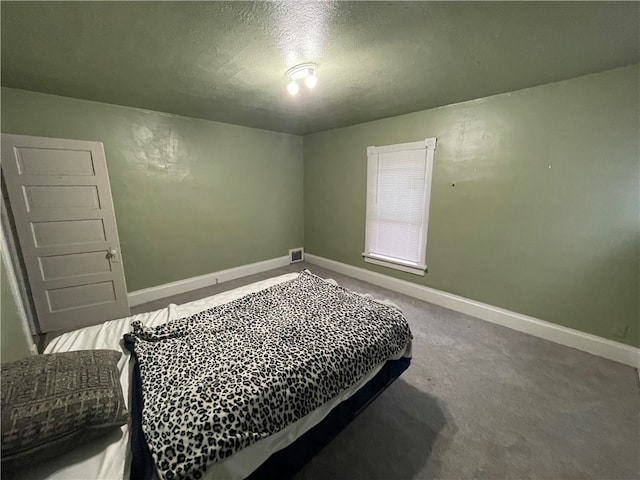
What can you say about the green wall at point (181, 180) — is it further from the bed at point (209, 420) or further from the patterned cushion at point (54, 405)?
the patterned cushion at point (54, 405)

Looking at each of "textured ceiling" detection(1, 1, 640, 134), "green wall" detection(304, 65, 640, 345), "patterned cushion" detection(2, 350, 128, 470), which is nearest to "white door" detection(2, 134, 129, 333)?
"textured ceiling" detection(1, 1, 640, 134)

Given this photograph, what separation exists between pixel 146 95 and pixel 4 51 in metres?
0.95

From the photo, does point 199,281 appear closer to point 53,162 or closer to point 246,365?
point 53,162

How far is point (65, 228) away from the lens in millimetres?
2564

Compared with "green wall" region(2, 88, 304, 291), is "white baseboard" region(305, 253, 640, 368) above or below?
below

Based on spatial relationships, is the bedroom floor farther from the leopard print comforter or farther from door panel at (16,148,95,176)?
door panel at (16,148,95,176)

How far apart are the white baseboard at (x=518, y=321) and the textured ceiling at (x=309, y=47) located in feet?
7.40

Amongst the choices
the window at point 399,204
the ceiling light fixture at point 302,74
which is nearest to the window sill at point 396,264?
the window at point 399,204

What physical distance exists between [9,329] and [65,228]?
1.38m

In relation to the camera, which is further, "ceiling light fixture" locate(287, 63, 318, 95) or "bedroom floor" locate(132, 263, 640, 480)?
"ceiling light fixture" locate(287, 63, 318, 95)

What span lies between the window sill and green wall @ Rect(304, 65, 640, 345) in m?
0.11

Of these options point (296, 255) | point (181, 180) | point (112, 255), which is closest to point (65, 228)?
point (112, 255)

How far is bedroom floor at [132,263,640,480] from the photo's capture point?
1.36 m

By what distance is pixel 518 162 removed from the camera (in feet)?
8.16
